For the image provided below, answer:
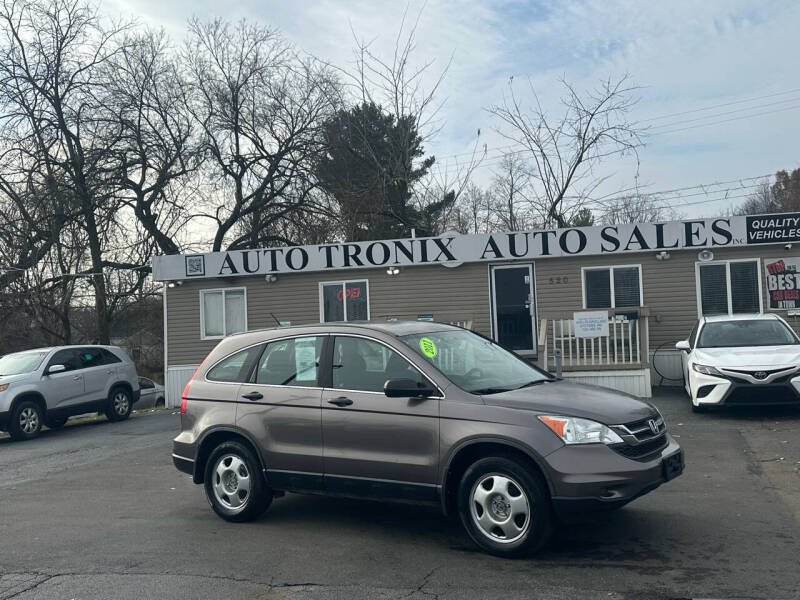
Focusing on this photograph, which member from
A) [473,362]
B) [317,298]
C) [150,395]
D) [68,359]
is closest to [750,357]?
[473,362]

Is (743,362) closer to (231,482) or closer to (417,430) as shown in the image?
(417,430)

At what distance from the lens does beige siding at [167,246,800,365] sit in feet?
52.3

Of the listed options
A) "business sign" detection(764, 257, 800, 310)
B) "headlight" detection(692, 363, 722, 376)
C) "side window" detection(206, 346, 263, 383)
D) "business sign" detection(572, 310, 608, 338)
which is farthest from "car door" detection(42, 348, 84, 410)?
"business sign" detection(764, 257, 800, 310)

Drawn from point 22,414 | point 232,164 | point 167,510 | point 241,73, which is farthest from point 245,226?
point 167,510

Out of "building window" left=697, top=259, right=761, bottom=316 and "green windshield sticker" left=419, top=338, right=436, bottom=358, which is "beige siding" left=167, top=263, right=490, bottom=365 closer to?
"building window" left=697, top=259, right=761, bottom=316

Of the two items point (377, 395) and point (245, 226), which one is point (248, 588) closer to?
point (377, 395)

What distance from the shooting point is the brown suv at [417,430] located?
5.33 m

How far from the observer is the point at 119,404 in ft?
54.3

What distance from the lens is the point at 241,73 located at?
99.6 feet

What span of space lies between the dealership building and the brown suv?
7470 millimetres

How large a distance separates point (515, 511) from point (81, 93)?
2608cm

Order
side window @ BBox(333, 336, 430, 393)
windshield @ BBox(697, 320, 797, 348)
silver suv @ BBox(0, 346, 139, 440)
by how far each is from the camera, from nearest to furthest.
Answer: side window @ BBox(333, 336, 430, 393) → windshield @ BBox(697, 320, 797, 348) → silver suv @ BBox(0, 346, 139, 440)

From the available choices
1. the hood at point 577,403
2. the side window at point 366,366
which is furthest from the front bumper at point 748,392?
the side window at point 366,366

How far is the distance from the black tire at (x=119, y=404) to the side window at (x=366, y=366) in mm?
11256
